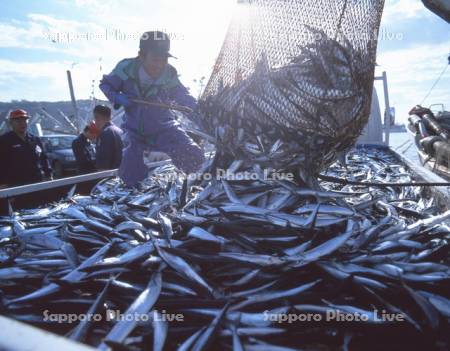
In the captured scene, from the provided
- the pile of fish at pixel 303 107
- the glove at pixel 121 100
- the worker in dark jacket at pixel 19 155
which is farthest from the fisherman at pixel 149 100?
the worker in dark jacket at pixel 19 155

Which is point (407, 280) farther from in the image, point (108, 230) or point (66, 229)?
point (66, 229)

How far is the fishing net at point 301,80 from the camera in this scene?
259cm

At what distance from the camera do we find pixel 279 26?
2645 millimetres

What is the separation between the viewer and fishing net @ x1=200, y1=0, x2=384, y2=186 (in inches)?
102

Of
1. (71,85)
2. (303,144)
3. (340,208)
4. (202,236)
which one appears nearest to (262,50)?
(303,144)

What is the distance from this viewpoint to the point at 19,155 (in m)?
4.98

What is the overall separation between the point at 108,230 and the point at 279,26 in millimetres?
1861

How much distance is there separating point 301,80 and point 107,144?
11.8ft

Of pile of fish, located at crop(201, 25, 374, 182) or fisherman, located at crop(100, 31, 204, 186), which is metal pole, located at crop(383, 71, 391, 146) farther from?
pile of fish, located at crop(201, 25, 374, 182)

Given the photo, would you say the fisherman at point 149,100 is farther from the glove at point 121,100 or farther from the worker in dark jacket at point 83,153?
the worker in dark jacket at point 83,153

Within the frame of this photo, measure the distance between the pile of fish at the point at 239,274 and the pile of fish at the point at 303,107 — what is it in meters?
0.24

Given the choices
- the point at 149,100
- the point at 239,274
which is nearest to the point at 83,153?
the point at 149,100

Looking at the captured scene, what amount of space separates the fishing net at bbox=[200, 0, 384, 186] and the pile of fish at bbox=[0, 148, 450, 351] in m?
0.29

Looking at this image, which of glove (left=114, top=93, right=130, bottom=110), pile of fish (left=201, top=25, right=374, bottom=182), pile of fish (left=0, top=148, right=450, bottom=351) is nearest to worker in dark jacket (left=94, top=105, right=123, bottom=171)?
glove (left=114, top=93, right=130, bottom=110)
